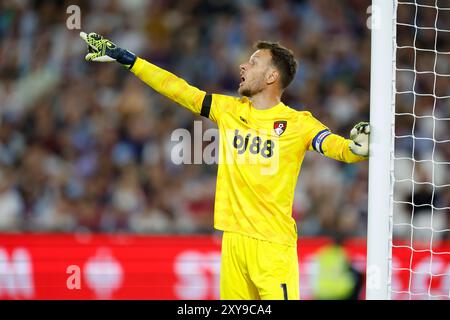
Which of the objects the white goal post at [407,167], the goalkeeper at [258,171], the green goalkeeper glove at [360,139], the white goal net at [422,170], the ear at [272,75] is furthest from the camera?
the white goal net at [422,170]

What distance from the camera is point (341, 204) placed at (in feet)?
28.7

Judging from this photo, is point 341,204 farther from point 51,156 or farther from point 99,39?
point 99,39

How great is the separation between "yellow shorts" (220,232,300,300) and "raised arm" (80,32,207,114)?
0.85m

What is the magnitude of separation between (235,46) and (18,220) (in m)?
3.14

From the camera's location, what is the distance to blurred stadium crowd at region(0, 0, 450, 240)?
340 inches

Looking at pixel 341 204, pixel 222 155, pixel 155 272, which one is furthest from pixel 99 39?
pixel 341 204

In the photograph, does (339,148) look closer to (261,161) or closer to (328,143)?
(328,143)

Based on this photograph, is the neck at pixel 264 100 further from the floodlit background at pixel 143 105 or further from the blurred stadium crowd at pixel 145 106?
the floodlit background at pixel 143 105

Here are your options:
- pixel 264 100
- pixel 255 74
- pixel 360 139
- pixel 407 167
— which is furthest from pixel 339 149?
pixel 407 167

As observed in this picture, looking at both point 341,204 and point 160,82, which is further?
point 341,204

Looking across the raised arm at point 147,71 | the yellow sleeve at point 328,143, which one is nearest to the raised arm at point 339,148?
the yellow sleeve at point 328,143

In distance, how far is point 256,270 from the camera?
5.06 metres

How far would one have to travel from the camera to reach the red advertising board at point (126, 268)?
7383 millimetres

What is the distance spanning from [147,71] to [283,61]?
2.72ft
